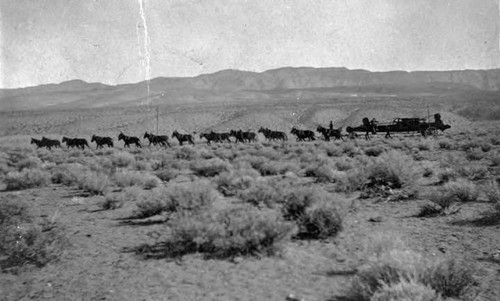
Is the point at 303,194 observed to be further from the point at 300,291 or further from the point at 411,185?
the point at 411,185

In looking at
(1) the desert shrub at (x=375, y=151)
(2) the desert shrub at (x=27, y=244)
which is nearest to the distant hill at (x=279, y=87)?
(1) the desert shrub at (x=375, y=151)

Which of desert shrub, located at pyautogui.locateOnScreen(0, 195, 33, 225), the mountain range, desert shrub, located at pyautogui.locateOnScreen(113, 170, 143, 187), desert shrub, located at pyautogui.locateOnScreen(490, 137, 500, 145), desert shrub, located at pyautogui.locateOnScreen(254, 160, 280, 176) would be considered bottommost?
desert shrub, located at pyautogui.locateOnScreen(490, 137, 500, 145)

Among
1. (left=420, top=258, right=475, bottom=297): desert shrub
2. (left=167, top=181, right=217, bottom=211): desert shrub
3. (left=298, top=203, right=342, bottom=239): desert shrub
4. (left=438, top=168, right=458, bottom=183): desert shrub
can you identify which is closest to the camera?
(left=420, top=258, right=475, bottom=297): desert shrub

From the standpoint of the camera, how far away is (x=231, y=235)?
680cm

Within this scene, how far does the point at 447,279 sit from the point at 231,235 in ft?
10.8

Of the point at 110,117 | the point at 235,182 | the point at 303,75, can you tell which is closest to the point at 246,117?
the point at 110,117

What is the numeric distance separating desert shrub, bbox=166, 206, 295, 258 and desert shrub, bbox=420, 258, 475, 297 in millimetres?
2406

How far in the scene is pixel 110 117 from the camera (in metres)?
78.1

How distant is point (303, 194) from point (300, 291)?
343 centimetres

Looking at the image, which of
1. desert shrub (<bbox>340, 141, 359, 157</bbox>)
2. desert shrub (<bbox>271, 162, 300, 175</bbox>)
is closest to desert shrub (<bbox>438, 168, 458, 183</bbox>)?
desert shrub (<bbox>271, 162, 300, 175</bbox>)

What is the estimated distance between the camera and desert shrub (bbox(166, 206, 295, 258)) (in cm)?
648

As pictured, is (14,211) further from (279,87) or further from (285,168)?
(279,87)

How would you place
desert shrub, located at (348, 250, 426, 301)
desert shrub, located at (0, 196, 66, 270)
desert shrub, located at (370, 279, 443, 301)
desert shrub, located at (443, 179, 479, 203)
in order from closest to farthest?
desert shrub, located at (370, 279, 443, 301) → desert shrub, located at (348, 250, 426, 301) → desert shrub, located at (0, 196, 66, 270) → desert shrub, located at (443, 179, 479, 203)

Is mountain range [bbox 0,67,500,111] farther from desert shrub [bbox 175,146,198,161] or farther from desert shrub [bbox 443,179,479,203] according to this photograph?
desert shrub [bbox 443,179,479,203]
